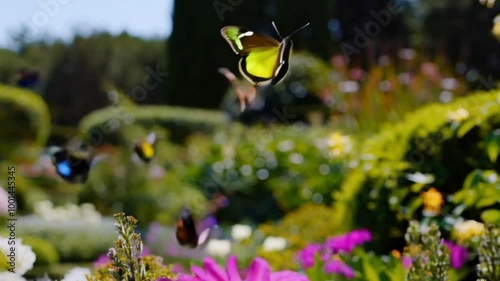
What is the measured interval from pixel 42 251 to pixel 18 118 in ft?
18.5

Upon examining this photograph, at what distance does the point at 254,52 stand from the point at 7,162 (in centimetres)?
915

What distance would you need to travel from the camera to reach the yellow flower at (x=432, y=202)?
3252 millimetres

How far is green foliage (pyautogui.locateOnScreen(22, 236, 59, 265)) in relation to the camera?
510cm

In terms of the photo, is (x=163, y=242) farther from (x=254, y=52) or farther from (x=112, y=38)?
(x=112, y=38)

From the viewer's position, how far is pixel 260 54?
1.76 metres

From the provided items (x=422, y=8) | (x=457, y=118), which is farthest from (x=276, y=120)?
(x=422, y=8)

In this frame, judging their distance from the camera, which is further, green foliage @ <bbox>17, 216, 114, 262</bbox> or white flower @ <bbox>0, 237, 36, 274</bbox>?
green foliage @ <bbox>17, 216, 114, 262</bbox>

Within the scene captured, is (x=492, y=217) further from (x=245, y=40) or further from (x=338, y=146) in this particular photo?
(x=338, y=146)

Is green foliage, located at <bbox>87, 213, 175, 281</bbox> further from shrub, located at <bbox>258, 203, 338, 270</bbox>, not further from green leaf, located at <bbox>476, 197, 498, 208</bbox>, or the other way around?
shrub, located at <bbox>258, 203, 338, 270</bbox>

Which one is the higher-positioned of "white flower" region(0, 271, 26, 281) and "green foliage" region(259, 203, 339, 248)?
"green foliage" region(259, 203, 339, 248)

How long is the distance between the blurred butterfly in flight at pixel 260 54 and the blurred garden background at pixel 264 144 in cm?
55

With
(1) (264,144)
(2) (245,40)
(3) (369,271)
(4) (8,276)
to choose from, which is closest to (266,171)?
(1) (264,144)

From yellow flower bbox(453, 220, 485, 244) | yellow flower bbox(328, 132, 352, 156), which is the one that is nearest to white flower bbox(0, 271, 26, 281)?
yellow flower bbox(453, 220, 485, 244)

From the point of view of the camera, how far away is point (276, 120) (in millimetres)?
11852
